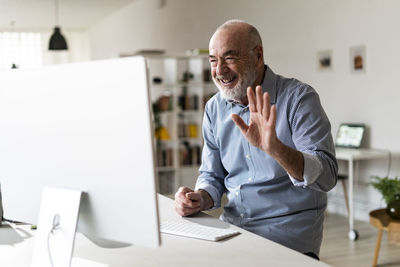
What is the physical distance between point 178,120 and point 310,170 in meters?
5.68

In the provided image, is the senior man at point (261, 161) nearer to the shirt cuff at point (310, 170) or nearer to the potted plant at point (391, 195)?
the shirt cuff at point (310, 170)

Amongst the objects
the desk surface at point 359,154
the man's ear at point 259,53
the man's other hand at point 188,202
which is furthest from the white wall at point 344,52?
the man's other hand at point 188,202

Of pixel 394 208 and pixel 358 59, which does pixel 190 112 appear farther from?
pixel 394 208

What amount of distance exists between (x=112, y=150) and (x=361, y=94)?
15.6 ft

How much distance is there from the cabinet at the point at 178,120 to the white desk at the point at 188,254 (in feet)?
18.3

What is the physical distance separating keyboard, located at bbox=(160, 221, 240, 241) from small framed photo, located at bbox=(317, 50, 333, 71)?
4.46 m

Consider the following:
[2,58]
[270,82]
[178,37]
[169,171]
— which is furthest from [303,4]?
[2,58]

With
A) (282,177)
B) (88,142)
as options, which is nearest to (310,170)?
(282,177)

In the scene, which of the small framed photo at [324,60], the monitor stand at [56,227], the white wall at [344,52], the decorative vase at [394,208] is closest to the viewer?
the monitor stand at [56,227]

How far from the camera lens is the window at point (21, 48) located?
15.2m

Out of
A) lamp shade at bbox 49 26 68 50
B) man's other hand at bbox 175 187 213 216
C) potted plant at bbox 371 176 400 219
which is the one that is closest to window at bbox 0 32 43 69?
lamp shade at bbox 49 26 68 50

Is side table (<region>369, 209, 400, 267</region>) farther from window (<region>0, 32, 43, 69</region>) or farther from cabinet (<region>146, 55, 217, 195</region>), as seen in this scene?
window (<region>0, 32, 43, 69</region>)

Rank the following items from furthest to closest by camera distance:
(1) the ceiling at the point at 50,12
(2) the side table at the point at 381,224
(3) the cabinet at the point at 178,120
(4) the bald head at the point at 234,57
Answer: (1) the ceiling at the point at 50,12
(3) the cabinet at the point at 178,120
(2) the side table at the point at 381,224
(4) the bald head at the point at 234,57

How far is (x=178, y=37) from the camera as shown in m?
9.48
